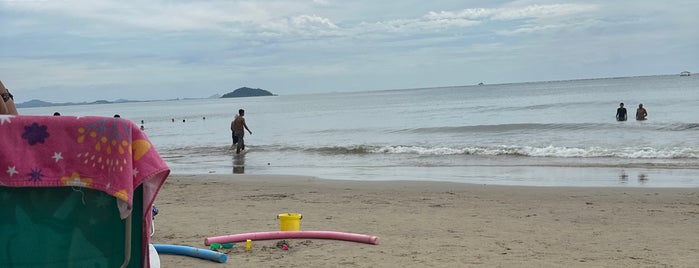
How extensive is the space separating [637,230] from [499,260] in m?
2.23

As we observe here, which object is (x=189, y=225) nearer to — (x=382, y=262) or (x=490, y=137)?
(x=382, y=262)

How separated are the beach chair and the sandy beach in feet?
7.17

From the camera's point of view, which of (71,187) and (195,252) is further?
(195,252)

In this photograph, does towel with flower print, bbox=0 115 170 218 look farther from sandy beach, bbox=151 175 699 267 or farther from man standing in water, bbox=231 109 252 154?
man standing in water, bbox=231 109 252 154

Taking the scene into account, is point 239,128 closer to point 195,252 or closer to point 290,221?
point 290,221

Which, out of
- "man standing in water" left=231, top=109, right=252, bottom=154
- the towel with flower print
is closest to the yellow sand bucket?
the towel with flower print

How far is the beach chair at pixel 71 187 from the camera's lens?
8.97ft

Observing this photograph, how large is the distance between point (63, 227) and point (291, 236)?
325cm

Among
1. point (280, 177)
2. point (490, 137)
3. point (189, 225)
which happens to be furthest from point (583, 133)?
point (189, 225)

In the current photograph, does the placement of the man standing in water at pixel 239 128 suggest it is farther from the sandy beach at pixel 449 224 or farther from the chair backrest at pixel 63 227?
the chair backrest at pixel 63 227

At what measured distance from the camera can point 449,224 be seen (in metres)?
7.00

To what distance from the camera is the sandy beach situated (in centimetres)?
529

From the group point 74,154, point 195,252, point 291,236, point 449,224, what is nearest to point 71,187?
point 74,154

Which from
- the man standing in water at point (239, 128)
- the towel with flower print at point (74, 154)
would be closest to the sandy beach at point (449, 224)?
the towel with flower print at point (74, 154)
